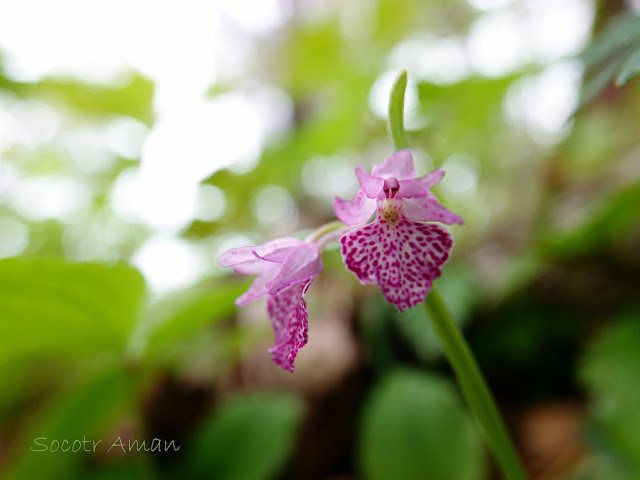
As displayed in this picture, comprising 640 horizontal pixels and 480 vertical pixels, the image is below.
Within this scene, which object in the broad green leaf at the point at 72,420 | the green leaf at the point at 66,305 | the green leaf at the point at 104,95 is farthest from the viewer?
the green leaf at the point at 104,95

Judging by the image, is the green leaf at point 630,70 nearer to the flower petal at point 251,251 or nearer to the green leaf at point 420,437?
the flower petal at point 251,251

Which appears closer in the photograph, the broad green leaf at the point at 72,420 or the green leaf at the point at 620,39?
the green leaf at the point at 620,39

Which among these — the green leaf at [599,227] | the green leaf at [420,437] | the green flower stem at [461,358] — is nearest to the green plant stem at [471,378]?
the green flower stem at [461,358]

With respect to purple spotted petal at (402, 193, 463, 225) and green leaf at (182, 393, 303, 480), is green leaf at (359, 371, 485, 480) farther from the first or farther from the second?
purple spotted petal at (402, 193, 463, 225)

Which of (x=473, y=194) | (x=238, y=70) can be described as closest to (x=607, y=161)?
(x=473, y=194)

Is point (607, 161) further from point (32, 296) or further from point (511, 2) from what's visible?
point (32, 296)

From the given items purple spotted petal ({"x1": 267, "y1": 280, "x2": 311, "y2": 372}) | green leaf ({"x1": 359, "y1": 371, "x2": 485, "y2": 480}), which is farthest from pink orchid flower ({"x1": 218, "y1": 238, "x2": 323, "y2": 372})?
green leaf ({"x1": 359, "y1": 371, "x2": 485, "y2": 480})

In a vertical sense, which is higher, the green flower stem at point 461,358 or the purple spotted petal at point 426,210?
the purple spotted petal at point 426,210
